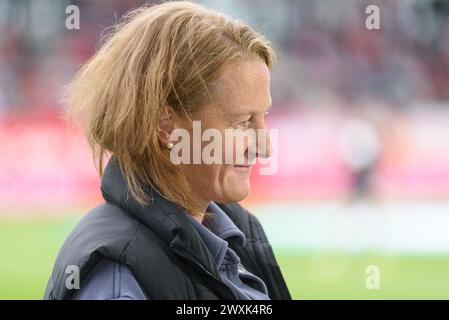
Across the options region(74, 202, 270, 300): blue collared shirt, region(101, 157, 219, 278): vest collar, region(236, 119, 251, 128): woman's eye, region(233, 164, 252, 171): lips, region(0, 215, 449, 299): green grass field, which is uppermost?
region(236, 119, 251, 128): woman's eye

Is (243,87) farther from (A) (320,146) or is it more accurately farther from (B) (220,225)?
(A) (320,146)

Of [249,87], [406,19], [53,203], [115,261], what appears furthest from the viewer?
[406,19]

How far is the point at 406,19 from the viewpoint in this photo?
5.60 metres

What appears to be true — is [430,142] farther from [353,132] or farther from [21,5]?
[21,5]

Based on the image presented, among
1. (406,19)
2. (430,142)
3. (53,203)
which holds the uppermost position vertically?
(406,19)

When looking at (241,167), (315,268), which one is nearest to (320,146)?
(315,268)

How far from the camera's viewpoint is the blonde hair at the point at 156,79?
1.09 metres

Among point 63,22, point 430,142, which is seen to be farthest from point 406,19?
point 63,22

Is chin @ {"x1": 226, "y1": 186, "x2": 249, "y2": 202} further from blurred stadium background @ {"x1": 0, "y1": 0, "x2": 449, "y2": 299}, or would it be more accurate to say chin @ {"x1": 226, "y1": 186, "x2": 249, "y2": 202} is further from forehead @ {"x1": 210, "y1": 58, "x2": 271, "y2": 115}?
blurred stadium background @ {"x1": 0, "y1": 0, "x2": 449, "y2": 299}

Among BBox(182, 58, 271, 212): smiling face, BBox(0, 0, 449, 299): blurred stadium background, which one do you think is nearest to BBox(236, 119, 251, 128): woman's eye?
BBox(182, 58, 271, 212): smiling face

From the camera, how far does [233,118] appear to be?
3.71 feet

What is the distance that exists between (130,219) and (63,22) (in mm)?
4541

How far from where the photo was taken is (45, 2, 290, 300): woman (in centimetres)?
102

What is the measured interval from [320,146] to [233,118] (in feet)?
13.8
